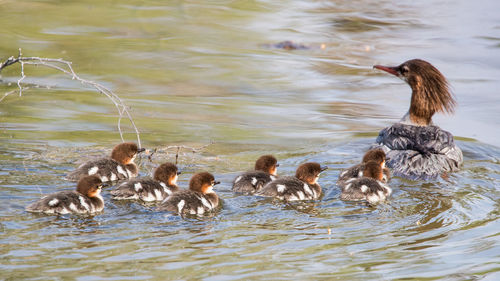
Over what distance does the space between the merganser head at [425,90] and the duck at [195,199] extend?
2745mm

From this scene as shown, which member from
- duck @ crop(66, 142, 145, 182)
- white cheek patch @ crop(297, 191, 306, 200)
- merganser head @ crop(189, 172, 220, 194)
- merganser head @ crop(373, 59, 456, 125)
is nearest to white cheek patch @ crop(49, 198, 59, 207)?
duck @ crop(66, 142, 145, 182)

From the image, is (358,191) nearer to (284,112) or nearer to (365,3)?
(284,112)

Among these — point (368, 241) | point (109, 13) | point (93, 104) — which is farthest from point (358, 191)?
point (109, 13)

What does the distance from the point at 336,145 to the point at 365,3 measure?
7.87 metres

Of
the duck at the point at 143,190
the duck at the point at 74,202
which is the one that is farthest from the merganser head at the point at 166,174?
the duck at the point at 74,202

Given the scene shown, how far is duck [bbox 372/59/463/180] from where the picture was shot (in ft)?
24.1

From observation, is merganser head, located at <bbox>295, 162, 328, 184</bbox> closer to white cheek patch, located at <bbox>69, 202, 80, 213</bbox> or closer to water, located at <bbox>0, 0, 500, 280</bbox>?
water, located at <bbox>0, 0, 500, 280</bbox>

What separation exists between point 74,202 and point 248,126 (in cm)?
345

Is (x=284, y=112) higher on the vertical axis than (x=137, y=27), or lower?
lower

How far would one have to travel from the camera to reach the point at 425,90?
805cm

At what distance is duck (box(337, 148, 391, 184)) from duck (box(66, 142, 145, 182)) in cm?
184

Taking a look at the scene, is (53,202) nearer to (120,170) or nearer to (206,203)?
(206,203)

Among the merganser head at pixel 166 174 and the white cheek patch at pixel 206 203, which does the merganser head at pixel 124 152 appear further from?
the white cheek patch at pixel 206 203

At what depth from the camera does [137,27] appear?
1368 centimetres
